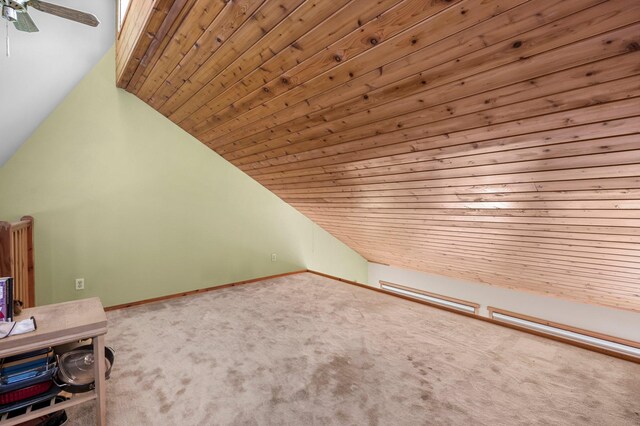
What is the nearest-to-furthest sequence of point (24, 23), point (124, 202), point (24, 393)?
point (24, 393)
point (24, 23)
point (124, 202)

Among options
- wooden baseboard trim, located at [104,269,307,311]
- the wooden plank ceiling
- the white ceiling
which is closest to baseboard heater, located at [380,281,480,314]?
the wooden plank ceiling

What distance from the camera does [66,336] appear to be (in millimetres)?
1243

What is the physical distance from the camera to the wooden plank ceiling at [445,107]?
1.17 metres

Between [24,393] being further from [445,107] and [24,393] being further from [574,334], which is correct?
[574,334]

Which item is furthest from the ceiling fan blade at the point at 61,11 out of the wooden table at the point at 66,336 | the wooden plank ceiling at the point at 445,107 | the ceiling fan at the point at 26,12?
the wooden table at the point at 66,336

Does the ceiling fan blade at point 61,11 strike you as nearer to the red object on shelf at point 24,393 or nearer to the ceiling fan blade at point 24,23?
the ceiling fan blade at point 24,23

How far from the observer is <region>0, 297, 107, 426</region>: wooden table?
3.80 ft

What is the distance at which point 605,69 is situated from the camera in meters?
1.12

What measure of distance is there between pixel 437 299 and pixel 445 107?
3813mm

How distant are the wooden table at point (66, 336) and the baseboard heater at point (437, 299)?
3.56m

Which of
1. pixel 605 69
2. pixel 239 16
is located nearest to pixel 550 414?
pixel 605 69

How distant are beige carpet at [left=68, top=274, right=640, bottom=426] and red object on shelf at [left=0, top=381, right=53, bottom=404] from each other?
35cm

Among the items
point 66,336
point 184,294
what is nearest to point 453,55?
point 66,336

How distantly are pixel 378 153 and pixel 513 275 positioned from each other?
94.2 inches
